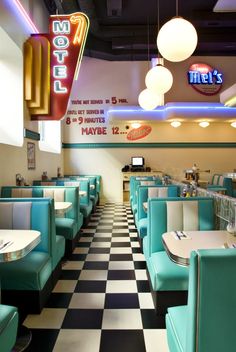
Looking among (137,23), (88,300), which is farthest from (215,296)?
(137,23)

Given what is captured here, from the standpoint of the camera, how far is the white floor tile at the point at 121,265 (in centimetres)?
379

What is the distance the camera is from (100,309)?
9.02 feet

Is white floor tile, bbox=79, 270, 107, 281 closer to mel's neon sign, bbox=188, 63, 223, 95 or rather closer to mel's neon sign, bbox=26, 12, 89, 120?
mel's neon sign, bbox=26, 12, 89, 120

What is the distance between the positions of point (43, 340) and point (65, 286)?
1.00 metres

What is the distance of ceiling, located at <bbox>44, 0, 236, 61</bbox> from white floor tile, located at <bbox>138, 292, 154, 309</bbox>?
5992 millimetres

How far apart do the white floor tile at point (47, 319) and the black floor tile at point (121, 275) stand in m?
0.89

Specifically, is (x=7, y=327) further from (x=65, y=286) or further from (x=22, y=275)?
(x=65, y=286)

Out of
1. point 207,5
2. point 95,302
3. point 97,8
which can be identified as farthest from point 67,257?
point 207,5

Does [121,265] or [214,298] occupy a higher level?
[214,298]

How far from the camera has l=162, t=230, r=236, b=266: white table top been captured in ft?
5.95

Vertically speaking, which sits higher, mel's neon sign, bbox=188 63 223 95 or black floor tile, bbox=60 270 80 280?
mel's neon sign, bbox=188 63 223 95

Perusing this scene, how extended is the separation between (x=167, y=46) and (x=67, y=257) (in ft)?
9.77

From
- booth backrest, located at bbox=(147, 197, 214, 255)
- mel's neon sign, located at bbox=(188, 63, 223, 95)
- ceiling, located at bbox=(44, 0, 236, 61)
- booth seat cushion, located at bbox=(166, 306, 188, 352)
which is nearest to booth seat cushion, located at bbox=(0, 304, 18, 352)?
booth seat cushion, located at bbox=(166, 306, 188, 352)

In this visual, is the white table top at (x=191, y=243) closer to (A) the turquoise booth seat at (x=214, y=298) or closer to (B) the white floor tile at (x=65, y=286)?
(A) the turquoise booth seat at (x=214, y=298)
